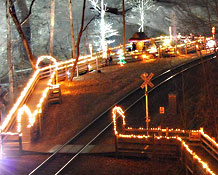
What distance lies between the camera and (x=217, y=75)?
2131 centimetres

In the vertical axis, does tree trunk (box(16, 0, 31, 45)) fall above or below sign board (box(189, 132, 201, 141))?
above

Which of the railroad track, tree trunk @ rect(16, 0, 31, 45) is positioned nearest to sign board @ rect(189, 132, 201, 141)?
the railroad track

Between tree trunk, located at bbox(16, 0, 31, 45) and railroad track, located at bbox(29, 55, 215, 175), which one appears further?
tree trunk, located at bbox(16, 0, 31, 45)

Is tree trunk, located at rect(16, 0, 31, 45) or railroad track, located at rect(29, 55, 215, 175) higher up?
tree trunk, located at rect(16, 0, 31, 45)

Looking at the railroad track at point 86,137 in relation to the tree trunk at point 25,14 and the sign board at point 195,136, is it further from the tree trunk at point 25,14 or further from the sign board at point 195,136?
the tree trunk at point 25,14

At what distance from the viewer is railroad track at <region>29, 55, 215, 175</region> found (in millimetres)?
13797

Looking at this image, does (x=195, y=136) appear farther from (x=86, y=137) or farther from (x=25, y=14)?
(x=25, y=14)

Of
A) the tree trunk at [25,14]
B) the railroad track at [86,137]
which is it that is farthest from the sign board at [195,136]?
the tree trunk at [25,14]

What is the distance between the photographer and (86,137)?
1731 centimetres

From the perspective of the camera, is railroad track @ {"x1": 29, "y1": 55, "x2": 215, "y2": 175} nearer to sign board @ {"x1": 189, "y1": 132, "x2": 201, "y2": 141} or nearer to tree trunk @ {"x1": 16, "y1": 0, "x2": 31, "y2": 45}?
sign board @ {"x1": 189, "y1": 132, "x2": 201, "y2": 141}

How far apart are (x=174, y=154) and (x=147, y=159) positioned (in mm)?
1162

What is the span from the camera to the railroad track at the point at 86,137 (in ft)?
45.3

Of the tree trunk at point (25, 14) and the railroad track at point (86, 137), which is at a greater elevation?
the tree trunk at point (25, 14)

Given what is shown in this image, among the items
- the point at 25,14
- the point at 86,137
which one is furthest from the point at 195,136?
the point at 25,14
